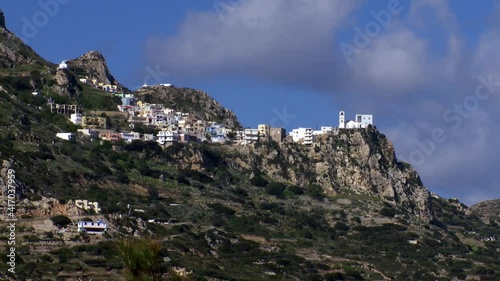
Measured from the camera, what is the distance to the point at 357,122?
146125 mm

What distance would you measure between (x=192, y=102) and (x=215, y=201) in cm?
3862

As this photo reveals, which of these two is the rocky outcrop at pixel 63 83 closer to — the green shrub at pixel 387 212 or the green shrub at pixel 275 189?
the green shrub at pixel 275 189

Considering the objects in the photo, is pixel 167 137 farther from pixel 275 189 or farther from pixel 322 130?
pixel 322 130

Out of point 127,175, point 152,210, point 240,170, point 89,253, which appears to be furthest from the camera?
point 240,170

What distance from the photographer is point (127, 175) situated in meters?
119

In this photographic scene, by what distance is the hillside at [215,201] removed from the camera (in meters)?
90.1

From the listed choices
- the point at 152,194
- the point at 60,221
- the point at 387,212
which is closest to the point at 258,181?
the point at 387,212

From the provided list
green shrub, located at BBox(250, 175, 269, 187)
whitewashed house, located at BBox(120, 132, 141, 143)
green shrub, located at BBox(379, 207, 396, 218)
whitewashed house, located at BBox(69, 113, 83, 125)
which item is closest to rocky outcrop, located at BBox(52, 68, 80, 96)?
whitewashed house, located at BBox(69, 113, 83, 125)

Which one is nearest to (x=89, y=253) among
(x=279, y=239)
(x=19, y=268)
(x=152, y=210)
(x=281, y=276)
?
(x=19, y=268)

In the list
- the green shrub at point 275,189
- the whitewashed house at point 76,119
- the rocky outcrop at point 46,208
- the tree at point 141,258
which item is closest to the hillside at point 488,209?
the green shrub at point 275,189

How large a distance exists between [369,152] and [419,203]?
831 centimetres

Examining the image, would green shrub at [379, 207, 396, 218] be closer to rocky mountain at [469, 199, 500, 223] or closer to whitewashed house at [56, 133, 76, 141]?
whitewashed house at [56, 133, 76, 141]

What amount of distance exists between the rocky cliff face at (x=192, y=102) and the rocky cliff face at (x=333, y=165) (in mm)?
17286

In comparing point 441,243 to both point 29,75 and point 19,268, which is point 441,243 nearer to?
point 29,75
